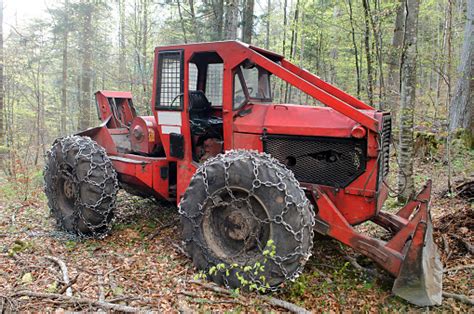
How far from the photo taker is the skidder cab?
138 inches

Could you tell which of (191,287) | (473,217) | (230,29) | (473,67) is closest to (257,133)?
(191,287)

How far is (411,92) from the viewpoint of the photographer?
588 cm

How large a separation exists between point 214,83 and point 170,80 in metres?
0.63

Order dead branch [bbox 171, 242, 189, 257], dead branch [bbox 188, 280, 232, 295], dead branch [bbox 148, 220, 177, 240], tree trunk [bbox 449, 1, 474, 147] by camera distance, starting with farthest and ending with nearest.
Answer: tree trunk [bbox 449, 1, 474, 147]
dead branch [bbox 148, 220, 177, 240]
dead branch [bbox 171, 242, 189, 257]
dead branch [bbox 188, 280, 232, 295]

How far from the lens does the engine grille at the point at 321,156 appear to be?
3.90m

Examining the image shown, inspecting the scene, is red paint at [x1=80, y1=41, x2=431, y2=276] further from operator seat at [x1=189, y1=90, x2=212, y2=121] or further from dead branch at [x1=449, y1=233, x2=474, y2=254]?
dead branch at [x1=449, y1=233, x2=474, y2=254]

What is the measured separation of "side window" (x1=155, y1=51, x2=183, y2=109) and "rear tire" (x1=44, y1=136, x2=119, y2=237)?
1.12 metres

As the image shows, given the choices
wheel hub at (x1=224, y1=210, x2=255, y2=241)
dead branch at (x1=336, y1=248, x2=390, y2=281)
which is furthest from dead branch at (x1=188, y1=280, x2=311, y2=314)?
dead branch at (x1=336, y1=248, x2=390, y2=281)

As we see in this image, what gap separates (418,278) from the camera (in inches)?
130

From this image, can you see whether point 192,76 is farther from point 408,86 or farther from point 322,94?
point 408,86

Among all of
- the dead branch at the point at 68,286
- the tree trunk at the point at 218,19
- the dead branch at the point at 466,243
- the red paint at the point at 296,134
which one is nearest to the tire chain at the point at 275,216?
the red paint at the point at 296,134

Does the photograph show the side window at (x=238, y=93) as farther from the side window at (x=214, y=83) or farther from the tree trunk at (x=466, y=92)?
the tree trunk at (x=466, y=92)

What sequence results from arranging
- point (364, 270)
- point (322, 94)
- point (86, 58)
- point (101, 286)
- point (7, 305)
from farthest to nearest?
point (86, 58) < point (364, 270) < point (322, 94) < point (101, 286) < point (7, 305)

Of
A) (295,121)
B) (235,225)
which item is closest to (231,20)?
(295,121)
